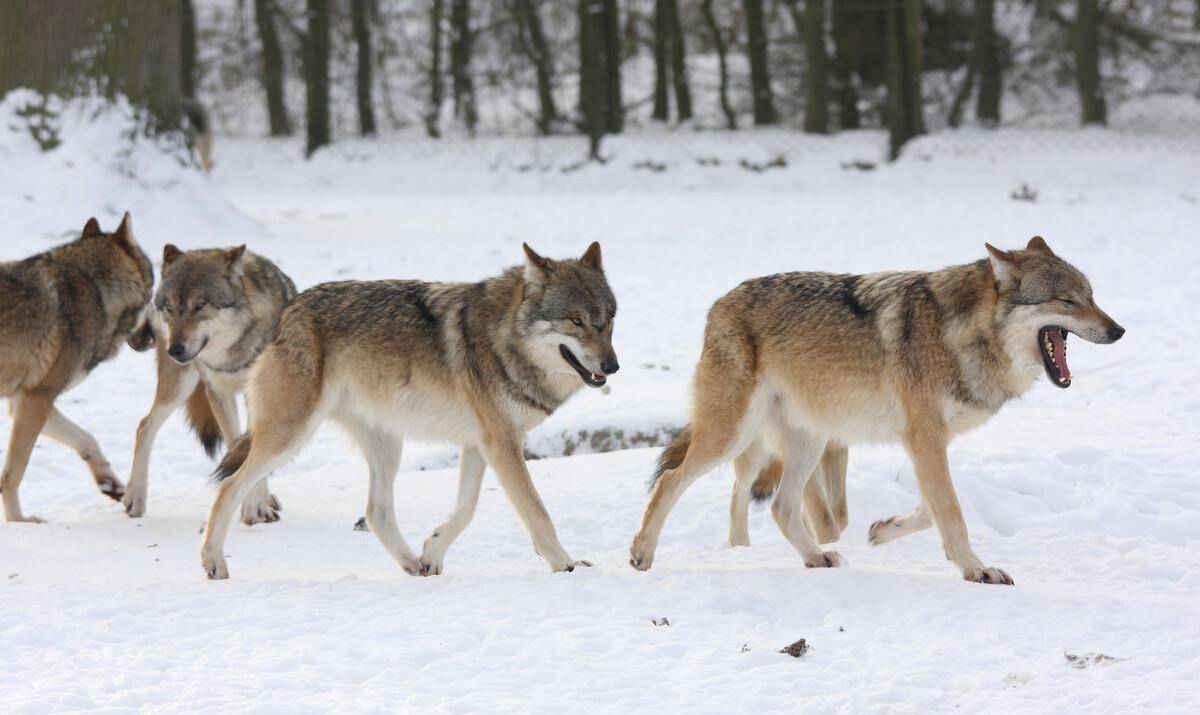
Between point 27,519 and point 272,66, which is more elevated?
point 272,66

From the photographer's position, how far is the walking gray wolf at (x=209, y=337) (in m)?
5.91

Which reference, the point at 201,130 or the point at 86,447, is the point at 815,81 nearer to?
the point at 201,130

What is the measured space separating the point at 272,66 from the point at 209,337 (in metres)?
18.2

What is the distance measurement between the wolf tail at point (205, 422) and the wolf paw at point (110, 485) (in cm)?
47

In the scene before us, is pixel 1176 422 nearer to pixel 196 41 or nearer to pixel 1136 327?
pixel 1136 327

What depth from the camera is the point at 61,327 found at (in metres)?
6.57

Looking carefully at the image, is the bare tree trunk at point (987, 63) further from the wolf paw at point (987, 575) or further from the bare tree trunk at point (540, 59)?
the wolf paw at point (987, 575)

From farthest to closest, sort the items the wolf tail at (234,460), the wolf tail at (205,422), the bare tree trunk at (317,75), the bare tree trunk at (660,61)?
the bare tree trunk at (660,61) → the bare tree trunk at (317,75) → the wolf tail at (205,422) → the wolf tail at (234,460)

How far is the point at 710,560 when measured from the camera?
558 centimetres

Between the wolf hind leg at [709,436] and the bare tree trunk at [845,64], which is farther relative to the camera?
the bare tree trunk at [845,64]

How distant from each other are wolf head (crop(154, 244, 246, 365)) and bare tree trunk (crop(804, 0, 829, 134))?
14.0m

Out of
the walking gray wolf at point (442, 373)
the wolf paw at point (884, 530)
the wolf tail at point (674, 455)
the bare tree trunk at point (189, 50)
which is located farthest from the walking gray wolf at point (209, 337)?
the bare tree trunk at point (189, 50)

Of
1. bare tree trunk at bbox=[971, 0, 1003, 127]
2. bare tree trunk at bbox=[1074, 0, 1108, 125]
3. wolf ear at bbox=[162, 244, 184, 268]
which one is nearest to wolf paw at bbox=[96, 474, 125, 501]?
wolf ear at bbox=[162, 244, 184, 268]

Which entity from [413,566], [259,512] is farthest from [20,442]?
[413,566]
